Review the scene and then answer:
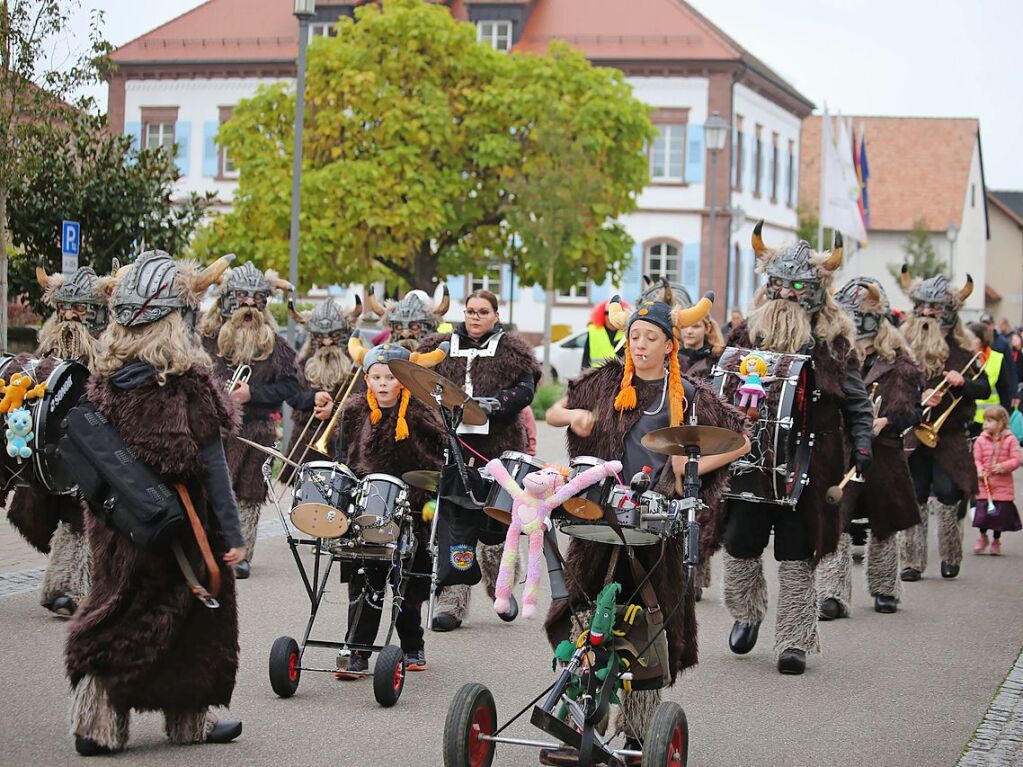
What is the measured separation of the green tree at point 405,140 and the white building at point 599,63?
14453 millimetres

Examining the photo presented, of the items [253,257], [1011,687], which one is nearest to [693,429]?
[1011,687]

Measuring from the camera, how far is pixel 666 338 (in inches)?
262

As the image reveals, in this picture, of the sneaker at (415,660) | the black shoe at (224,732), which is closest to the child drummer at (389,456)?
the sneaker at (415,660)

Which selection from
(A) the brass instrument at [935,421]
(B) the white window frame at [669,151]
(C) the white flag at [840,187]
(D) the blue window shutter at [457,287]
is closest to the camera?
(A) the brass instrument at [935,421]

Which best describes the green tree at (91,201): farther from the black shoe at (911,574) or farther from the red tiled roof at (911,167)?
the red tiled roof at (911,167)

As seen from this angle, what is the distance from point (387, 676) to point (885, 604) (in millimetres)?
4748

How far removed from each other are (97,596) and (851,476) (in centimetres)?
568

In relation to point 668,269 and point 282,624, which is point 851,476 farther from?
point 668,269

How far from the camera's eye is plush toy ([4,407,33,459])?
8.91m

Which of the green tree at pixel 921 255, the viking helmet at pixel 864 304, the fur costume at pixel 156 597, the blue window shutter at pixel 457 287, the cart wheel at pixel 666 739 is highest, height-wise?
the green tree at pixel 921 255

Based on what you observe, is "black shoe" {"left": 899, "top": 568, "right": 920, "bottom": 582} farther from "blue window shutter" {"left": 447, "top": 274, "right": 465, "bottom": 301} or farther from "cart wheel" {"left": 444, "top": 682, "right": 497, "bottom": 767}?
"blue window shutter" {"left": 447, "top": 274, "right": 465, "bottom": 301}

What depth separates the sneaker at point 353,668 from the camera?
841cm

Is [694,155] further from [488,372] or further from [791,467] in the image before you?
[791,467]

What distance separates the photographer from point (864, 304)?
11664 mm
